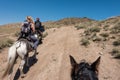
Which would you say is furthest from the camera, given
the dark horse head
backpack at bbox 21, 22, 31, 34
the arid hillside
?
backpack at bbox 21, 22, 31, 34

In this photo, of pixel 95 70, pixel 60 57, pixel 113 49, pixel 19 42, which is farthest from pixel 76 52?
pixel 95 70

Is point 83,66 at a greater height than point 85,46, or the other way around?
point 83,66

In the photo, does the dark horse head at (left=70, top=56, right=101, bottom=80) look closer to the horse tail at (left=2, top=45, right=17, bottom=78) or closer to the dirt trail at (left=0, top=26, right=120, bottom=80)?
the dirt trail at (left=0, top=26, right=120, bottom=80)

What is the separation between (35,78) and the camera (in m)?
10.1

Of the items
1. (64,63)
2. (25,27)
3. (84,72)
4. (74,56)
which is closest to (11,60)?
(25,27)

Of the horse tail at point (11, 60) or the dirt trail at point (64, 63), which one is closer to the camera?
the horse tail at point (11, 60)

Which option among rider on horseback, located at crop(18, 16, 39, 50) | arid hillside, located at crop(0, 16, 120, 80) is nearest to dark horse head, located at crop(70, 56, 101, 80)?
arid hillside, located at crop(0, 16, 120, 80)

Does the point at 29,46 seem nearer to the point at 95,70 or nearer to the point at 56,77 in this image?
the point at 56,77

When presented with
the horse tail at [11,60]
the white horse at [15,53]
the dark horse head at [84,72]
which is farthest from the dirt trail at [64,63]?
the dark horse head at [84,72]

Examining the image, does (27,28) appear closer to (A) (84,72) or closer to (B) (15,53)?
(B) (15,53)

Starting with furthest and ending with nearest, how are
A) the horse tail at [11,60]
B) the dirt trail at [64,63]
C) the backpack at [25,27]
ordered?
the backpack at [25,27] → the dirt trail at [64,63] → the horse tail at [11,60]

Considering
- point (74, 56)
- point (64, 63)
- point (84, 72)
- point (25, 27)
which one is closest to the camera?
point (84, 72)

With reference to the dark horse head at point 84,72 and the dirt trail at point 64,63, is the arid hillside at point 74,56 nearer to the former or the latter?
the dirt trail at point 64,63

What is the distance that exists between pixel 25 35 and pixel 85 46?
484cm
